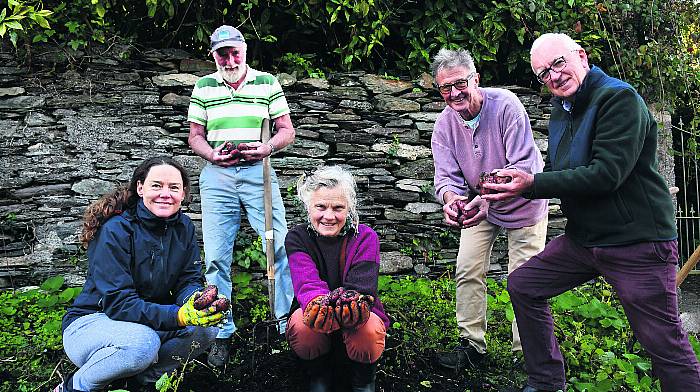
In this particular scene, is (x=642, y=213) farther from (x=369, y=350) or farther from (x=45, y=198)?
(x=45, y=198)

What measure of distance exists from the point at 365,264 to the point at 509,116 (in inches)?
45.5

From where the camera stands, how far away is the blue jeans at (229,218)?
3521 millimetres

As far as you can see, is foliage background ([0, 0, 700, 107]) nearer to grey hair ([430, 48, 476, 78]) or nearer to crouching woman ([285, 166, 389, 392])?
grey hair ([430, 48, 476, 78])

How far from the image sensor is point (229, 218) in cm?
358

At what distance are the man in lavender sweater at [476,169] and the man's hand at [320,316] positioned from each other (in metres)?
0.93

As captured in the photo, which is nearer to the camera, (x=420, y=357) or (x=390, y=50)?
(x=420, y=357)

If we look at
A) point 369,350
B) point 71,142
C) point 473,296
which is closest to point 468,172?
point 473,296

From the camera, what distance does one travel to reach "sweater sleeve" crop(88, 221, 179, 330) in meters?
2.58

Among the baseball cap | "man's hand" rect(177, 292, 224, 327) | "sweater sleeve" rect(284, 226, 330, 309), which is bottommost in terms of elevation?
"man's hand" rect(177, 292, 224, 327)

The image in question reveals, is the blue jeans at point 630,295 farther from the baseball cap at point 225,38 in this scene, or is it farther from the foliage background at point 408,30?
the foliage background at point 408,30

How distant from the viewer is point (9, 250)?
4.29 metres

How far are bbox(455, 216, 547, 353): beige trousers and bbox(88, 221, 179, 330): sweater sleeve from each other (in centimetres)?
163

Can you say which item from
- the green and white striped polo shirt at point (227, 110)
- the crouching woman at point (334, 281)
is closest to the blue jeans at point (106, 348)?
the crouching woman at point (334, 281)

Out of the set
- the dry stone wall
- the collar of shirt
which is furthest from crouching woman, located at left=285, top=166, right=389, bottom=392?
the dry stone wall
